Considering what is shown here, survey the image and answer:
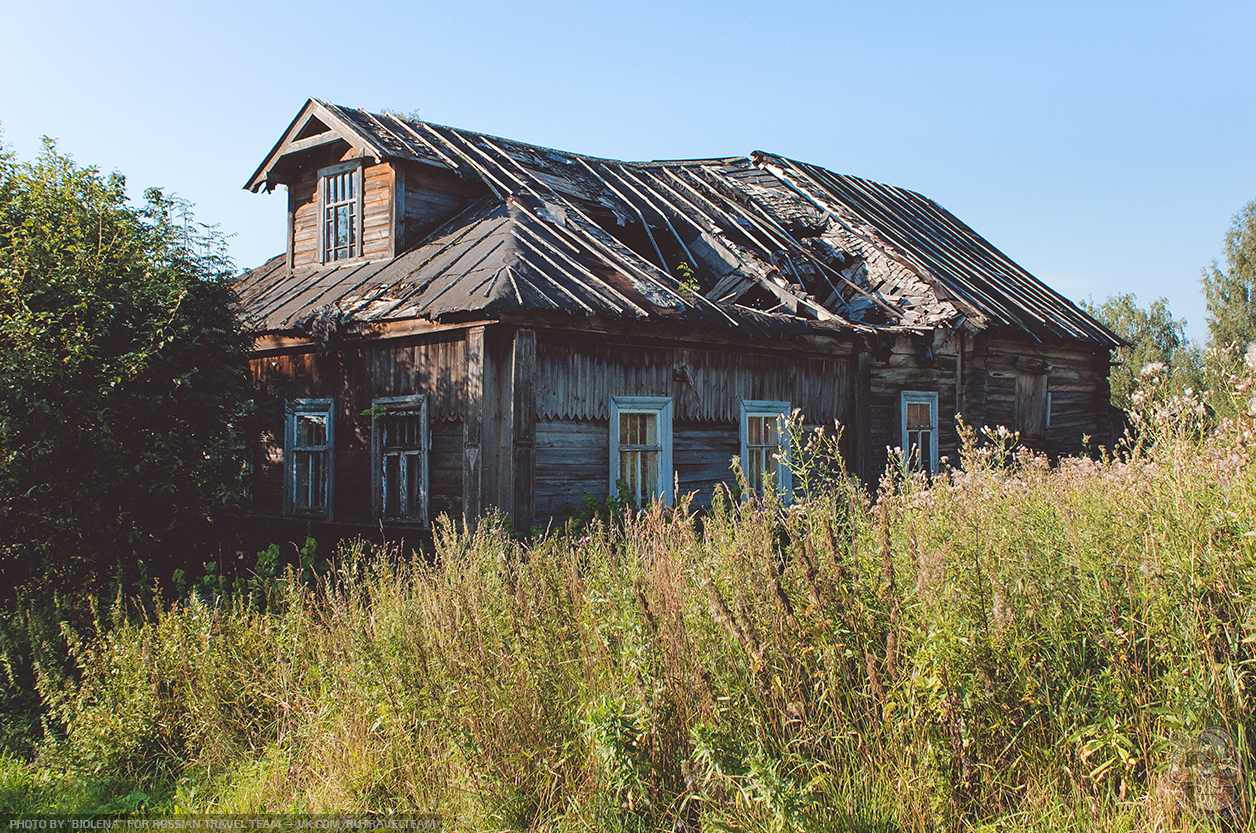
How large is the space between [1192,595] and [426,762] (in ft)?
10.5

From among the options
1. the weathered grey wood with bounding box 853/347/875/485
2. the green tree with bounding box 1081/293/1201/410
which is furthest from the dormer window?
the green tree with bounding box 1081/293/1201/410

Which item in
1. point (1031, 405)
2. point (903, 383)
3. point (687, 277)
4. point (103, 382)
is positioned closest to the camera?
point (103, 382)

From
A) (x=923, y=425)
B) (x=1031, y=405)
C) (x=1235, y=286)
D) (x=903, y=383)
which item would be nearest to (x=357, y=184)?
(x=903, y=383)

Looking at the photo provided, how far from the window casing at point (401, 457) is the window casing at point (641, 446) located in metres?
2.05

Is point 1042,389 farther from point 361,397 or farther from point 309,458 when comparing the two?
point 309,458

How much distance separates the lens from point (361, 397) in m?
10.0

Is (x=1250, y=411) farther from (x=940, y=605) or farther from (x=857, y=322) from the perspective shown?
(x=857, y=322)

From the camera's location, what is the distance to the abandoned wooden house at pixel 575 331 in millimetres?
8930

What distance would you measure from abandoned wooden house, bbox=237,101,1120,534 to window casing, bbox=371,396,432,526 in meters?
0.03

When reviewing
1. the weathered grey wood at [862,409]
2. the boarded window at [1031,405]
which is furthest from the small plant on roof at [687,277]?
the boarded window at [1031,405]

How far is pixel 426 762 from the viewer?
3977 mm

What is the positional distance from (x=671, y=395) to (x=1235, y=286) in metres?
35.1

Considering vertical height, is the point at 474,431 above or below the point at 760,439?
above

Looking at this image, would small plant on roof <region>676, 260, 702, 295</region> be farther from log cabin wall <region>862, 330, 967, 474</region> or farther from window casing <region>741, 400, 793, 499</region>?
log cabin wall <region>862, 330, 967, 474</region>
